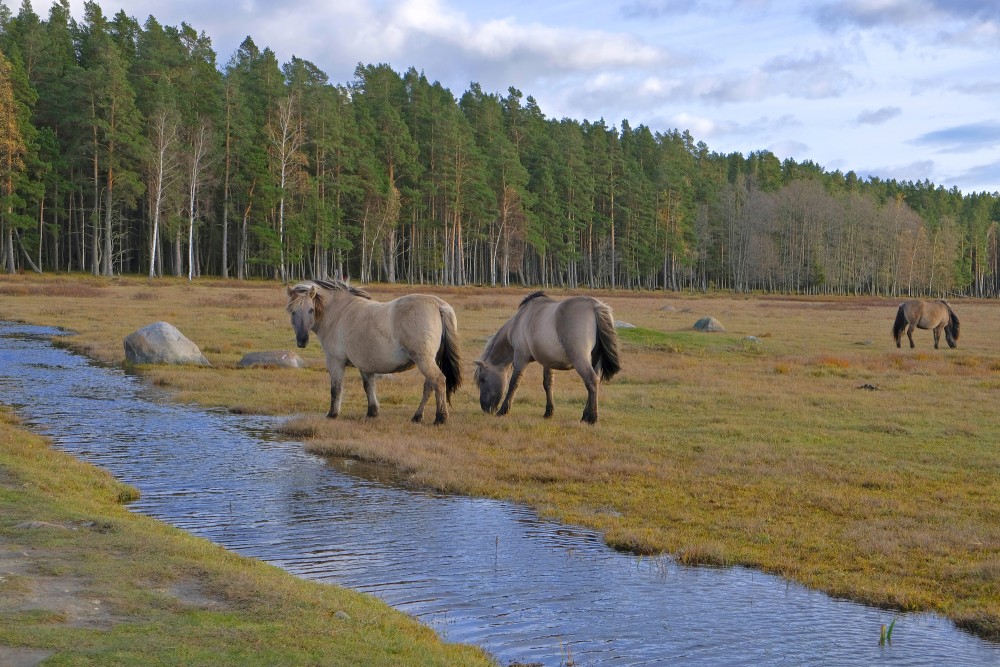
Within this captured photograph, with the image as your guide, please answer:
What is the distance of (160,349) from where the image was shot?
21812 millimetres

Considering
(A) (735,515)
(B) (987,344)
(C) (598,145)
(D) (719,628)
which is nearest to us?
(D) (719,628)

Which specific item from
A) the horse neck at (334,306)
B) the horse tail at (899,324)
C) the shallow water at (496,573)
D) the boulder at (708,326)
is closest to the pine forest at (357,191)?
the boulder at (708,326)

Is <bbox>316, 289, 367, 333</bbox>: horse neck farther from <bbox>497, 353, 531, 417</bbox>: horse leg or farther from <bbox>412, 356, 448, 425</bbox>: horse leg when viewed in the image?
<bbox>497, 353, 531, 417</bbox>: horse leg

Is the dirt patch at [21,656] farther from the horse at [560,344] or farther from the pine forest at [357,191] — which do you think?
the pine forest at [357,191]

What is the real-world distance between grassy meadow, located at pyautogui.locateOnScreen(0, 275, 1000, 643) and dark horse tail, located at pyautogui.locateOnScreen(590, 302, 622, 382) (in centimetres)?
111

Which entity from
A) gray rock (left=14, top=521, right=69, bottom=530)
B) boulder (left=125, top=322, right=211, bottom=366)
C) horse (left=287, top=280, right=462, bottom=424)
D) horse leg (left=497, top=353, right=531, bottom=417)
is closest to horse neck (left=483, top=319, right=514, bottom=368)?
horse leg (left=497, top=353, right=531, bottom=417)

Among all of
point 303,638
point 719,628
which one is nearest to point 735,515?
point 719,628

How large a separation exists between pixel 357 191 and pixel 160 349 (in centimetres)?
5629

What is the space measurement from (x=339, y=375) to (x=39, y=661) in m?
10.5

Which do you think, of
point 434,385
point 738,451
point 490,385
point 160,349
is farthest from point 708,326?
point 738,451

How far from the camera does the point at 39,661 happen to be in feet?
14.8

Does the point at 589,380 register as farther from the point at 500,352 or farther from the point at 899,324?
the point at 899,324

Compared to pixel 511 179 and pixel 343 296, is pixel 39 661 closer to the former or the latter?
pixel 343 296

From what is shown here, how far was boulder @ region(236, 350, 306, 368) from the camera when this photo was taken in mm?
21500
